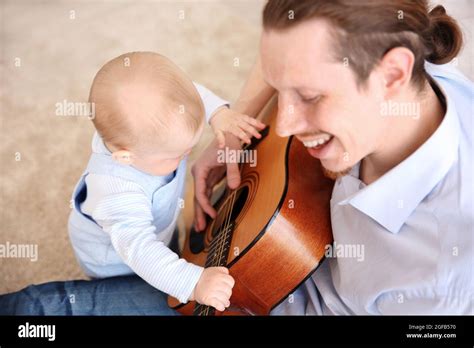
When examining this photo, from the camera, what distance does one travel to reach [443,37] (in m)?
0.76

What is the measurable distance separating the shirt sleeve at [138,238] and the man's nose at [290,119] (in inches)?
10.5

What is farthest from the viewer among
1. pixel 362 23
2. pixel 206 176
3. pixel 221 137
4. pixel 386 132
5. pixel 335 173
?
pixel 206 176

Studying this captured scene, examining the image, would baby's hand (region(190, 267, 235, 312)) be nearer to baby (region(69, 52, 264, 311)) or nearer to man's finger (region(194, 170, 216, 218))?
baby (region(69, 52, 264, 311))

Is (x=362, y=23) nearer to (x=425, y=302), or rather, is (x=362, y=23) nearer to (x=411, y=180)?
(x=411, y=180)

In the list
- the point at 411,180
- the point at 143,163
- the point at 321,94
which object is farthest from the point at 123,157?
the point at 411,180

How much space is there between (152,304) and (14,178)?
39 cm

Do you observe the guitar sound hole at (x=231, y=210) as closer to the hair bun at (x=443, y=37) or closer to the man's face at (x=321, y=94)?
the man's face at (x=321, y=94)

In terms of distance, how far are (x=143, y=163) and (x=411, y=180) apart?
417 mm

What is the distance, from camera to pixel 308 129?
738mm

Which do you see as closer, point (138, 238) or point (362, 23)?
point (362, 23)

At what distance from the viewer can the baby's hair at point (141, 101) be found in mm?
750

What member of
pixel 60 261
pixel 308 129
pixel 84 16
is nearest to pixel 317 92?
pixel 308 129

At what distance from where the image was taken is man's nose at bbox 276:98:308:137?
0.72 m
